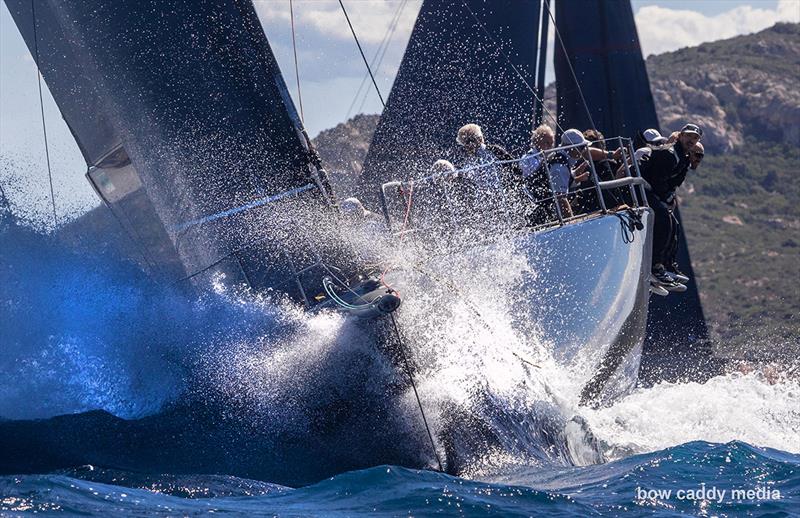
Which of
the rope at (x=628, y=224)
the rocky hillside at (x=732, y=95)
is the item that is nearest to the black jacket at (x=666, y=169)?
the rope at (x=628, y=224)

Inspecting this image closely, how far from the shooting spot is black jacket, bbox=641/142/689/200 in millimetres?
9250

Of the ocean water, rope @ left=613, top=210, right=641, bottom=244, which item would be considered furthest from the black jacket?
the ocean water

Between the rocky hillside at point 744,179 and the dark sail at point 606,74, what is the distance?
477 cm

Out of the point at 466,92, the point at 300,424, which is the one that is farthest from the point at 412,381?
the point at 466,92

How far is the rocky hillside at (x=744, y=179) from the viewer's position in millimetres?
25000

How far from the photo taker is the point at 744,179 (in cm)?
3509

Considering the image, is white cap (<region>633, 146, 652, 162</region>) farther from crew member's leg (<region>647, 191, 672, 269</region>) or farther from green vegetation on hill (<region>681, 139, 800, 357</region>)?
green vegetation on hill (<region>681, 139, 800, 357</region>)

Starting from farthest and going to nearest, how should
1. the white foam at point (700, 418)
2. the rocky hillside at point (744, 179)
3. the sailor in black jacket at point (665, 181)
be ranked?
→ the rocky hillside at point (744, 179)
the sailor in black jacket at point (665, 181)
the white foam at point (700, 418)

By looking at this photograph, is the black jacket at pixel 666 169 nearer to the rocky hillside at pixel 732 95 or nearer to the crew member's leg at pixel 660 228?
the crew member's leg at pixel 660 228

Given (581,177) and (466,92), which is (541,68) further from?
(581,177)

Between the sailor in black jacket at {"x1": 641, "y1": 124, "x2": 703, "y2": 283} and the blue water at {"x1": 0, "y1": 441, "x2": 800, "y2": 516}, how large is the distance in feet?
9.85

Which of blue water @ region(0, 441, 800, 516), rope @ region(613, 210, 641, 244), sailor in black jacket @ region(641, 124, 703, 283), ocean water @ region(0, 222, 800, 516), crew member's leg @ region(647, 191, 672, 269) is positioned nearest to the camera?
blue water @ region(0, 441, 800, 516)

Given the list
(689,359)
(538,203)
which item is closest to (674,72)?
(689,359)

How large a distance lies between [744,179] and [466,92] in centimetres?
2409
